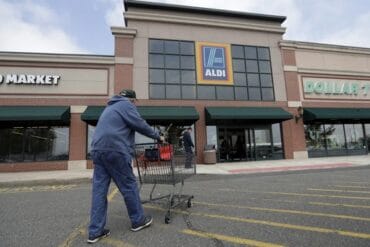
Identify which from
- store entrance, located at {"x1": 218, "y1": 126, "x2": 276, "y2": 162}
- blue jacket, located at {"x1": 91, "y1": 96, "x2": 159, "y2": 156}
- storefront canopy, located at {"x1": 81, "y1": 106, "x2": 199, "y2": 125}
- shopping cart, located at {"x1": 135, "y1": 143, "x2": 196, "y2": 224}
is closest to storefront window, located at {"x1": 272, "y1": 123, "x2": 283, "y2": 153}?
store entrance, located at {"x1": 218, "y1": 126, "x2": 276, "y2": 162}

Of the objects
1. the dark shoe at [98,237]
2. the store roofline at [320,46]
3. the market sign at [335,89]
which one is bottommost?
the dark shoe at [98,237]

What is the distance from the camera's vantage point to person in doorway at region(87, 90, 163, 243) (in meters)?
3.64

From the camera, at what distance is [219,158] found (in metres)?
16.9

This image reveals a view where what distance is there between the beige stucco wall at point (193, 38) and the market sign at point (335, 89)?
1.98m

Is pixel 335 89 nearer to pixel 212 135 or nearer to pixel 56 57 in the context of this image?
pixel 212 135

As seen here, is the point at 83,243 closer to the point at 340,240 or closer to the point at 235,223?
the point at 235,223

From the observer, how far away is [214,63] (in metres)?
17.6

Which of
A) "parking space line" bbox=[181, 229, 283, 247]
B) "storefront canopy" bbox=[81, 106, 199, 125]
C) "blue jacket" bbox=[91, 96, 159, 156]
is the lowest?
"parking space line" bbox=[181, 229, 283, 247]

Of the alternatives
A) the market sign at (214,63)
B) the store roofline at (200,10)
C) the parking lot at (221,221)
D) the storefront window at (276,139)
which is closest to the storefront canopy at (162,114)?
the market sign at (214,63)

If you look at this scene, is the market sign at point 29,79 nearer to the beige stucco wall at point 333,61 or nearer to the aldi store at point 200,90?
the aldi store at point 200,90

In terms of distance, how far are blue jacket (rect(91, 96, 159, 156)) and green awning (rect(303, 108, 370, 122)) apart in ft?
51.5

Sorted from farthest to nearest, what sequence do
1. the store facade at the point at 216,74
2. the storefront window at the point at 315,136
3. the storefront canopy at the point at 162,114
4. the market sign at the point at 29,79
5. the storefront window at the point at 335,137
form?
1. the storefront window at the point at 335,137
2. the storefront window at the point at 315,136
3. the store facade at the point at 216,74
4. the market sign at the point at 29,79
5. the storefront canopy at the point at 162,114

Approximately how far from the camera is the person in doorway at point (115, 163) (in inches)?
143

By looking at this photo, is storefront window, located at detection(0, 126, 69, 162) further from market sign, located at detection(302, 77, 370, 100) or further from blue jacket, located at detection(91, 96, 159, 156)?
market sign, located at detection(302, 77, 370, 100)
